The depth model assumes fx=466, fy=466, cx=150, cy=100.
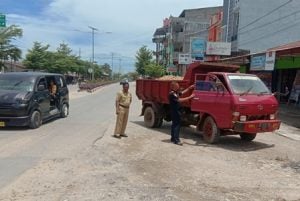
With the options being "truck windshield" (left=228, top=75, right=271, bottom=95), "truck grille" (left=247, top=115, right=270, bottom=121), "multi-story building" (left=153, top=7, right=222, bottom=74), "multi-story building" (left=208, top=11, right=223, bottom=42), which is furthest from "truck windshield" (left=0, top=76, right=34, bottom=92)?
"multi-story building" (left=153, top=7, right=222, bottom=74)

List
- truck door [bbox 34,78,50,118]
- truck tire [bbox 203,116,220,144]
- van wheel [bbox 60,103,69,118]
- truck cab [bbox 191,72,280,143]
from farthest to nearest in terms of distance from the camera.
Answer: van wheel [bbox 60,103,69,118]
truck door [bbox 34,78,50,118]
truck tire [bbox 203,116,220,144]
truck cab [bbox 191,72,280,143]

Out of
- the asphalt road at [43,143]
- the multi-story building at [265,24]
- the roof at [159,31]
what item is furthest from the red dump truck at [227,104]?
the roof at [159,31]

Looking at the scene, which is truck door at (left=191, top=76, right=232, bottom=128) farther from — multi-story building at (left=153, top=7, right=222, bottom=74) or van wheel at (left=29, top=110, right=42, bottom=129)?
multi-story building at (left=153, top=7, right=222, bottom=74)

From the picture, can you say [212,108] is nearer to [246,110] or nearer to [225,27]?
[246,110]

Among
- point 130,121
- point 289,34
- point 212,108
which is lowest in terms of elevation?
point 130,121

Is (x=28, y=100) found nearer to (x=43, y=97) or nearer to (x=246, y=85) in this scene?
(x=43, y=97)

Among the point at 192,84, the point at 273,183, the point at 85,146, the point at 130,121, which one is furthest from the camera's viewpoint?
the point at 130,121

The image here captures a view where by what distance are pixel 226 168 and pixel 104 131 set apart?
18.9ft

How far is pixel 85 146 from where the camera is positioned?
11.5 metres

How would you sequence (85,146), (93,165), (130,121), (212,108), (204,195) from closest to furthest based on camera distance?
(204,195) < (93,165) < (85,146) < (212,108) < (130,121)

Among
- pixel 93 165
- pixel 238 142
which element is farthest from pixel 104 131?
pixel 93 165

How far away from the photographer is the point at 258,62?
24156 millimetres

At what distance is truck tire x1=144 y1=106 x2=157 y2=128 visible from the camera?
623 inches

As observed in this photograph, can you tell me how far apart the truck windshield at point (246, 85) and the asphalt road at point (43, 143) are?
13.3ft
